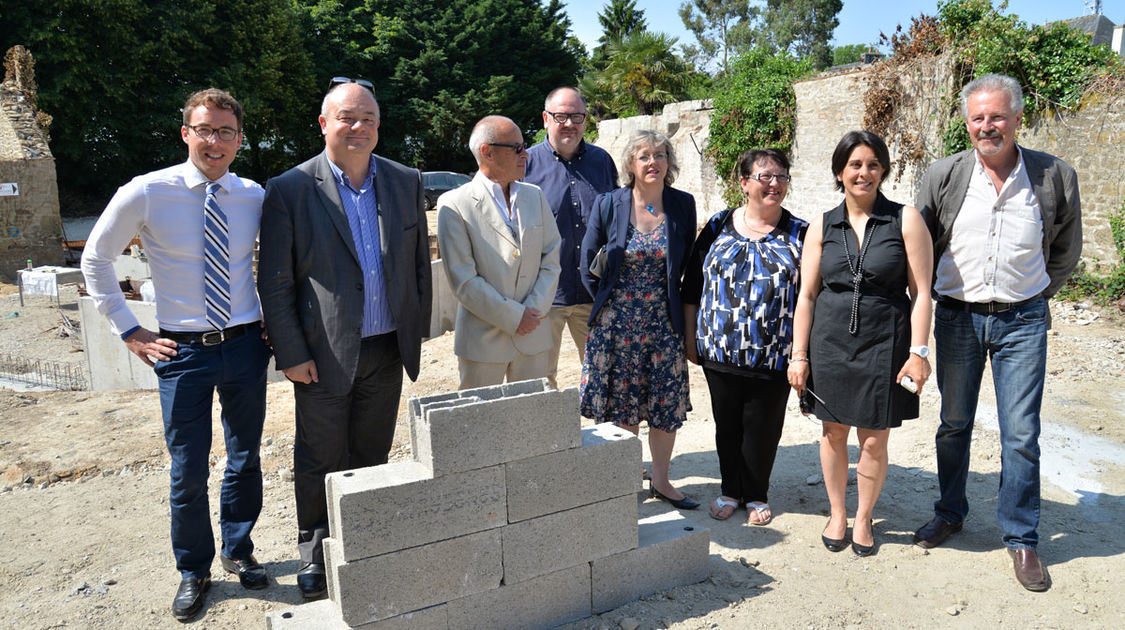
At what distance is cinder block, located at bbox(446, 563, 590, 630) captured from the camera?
288cm

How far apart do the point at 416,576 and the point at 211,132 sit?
78.8 inches

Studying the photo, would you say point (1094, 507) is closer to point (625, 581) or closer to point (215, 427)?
point (625, 581)

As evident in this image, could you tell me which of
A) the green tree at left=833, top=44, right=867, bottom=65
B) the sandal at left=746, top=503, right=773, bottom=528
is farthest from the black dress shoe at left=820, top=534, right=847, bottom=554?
the green tree at left=833, top=44, right=867, bottom=65

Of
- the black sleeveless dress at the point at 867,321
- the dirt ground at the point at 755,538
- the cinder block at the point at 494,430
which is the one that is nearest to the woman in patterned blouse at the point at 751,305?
the black sleeveless dress at the point at 867,321

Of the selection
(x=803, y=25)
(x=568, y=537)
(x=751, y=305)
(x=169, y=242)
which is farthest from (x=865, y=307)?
(x=803, y=25)

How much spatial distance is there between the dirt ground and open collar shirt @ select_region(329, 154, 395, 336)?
133 centimetres

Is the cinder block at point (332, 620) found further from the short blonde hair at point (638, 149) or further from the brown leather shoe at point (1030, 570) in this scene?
the brown leather shoe at point (1030, 570)

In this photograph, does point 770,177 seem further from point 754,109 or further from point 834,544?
point 754,109

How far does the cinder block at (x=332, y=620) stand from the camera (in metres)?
2.70

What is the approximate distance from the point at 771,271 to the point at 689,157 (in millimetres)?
14025

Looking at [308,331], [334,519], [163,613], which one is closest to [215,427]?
[163,613]

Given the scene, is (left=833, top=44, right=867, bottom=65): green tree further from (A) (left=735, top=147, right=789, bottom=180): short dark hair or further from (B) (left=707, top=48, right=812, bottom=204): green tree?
(A) (left=735, top=147, right=789, bottom=180): short dark hair

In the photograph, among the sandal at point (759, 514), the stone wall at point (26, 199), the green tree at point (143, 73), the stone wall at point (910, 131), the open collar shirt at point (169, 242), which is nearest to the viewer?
the open collar shirt at point (169, 242)

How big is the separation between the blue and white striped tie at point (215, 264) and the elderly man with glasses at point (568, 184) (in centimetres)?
173
